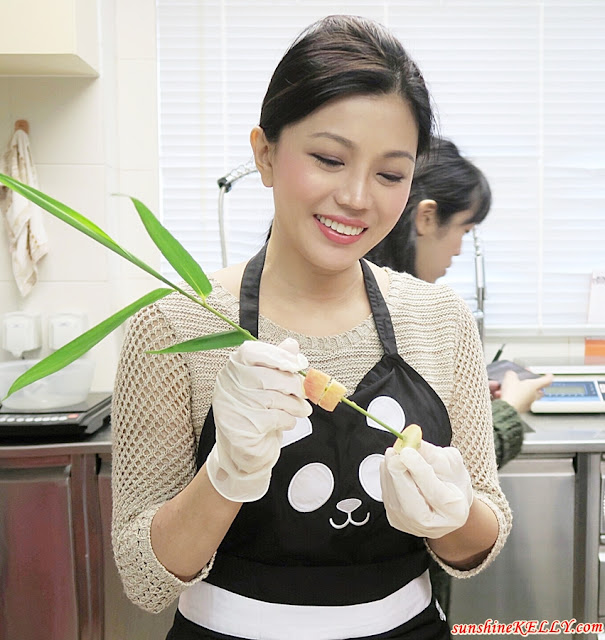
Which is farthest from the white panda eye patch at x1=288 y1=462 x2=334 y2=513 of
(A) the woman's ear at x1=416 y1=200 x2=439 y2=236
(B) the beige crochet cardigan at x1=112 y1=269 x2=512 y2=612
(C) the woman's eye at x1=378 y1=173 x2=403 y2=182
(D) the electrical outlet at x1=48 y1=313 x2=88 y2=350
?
(D) the electrical outlet at x1=48 y1=313 x2=88 y2=350

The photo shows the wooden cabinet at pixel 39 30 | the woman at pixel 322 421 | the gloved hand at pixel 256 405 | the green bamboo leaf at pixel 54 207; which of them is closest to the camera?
the green bamboo leaf at pixel 54 207

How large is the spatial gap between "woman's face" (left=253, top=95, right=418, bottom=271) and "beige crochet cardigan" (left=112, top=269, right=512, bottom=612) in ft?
0.58

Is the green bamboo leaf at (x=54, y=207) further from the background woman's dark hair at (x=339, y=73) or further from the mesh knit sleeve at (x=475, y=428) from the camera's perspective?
the mesh knit sleeve at (x=475, y=428)

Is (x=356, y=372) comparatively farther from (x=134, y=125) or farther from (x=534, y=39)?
(x=534, y=39)

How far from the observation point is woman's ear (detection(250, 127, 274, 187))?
96 centimetres

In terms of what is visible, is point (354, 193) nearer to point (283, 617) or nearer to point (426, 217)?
point (283, 617)

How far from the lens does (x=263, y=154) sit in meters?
0.97

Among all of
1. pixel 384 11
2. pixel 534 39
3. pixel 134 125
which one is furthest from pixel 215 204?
pixel 534 39

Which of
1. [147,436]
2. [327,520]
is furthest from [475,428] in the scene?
[147,436]

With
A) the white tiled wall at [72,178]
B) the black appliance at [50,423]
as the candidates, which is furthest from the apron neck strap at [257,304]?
the white tiled wall at [72,178]

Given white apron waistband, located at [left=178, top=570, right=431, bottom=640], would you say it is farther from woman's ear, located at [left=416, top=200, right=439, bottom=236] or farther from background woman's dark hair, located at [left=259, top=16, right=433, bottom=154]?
woman's ear, located at [left=416, top=200, right=439, bottom=236]

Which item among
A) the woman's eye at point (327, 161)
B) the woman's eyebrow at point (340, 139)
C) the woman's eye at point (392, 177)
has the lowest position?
the woman's eye at point (392, 177)

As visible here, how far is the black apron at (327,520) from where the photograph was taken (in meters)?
0.94

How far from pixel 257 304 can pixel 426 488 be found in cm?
38
